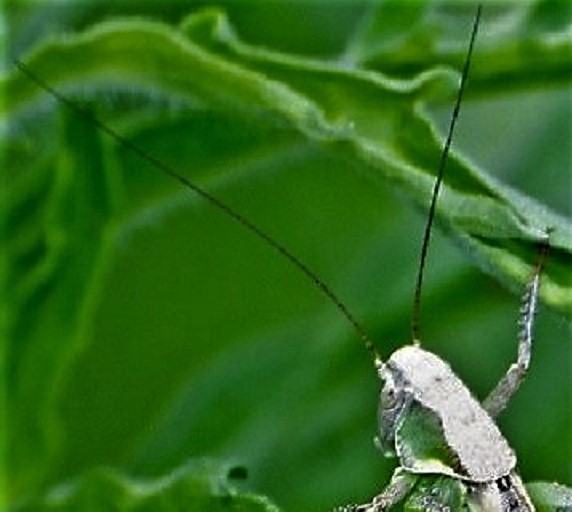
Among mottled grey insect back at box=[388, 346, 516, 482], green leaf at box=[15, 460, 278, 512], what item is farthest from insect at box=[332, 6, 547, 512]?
green leaf at box=[15, 460, 278, 512]

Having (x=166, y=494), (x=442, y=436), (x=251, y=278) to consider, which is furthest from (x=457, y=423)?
Result: (x=251, y=278)

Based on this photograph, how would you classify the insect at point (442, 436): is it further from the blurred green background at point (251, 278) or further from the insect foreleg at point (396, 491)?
the blurred green background at point (251, 278)

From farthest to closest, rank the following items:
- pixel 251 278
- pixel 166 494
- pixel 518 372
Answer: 1. pixel 251 278
2. pixel 518 372
3. pixel 166 494

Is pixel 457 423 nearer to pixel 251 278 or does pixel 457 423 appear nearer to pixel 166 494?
pixel 166 494

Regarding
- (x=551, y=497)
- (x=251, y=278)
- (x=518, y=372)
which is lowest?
(x=551, y=497)

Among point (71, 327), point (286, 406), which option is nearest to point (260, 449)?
point (286, 406)

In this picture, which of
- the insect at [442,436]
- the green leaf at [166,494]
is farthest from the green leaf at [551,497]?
the green leaf at [166,494]
